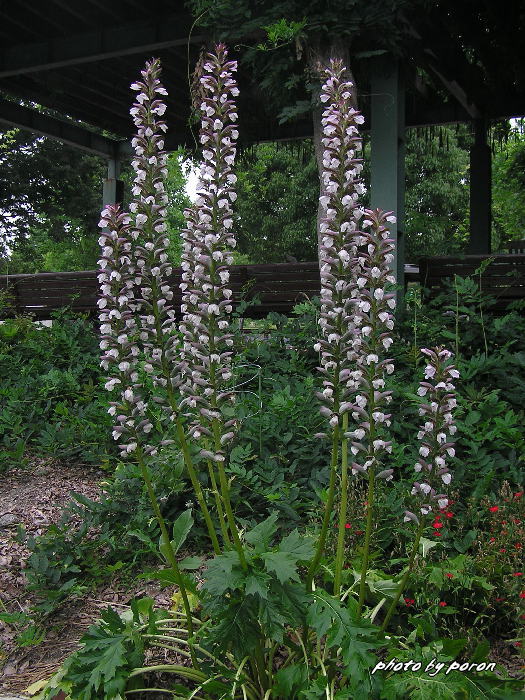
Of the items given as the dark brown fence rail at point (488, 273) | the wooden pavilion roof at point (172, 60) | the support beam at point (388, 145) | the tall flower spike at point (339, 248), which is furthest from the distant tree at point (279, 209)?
the tall flower spike at point (339, 248)

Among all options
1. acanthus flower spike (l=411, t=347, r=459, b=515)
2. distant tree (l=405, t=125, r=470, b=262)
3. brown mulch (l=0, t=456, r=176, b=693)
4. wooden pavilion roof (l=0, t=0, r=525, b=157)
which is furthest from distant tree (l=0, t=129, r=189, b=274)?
acanthus flower spike (l=411, t=347, r=459, b=515)

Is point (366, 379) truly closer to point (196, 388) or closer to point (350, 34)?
point (196, 388)

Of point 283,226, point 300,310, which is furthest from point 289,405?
point 283,226

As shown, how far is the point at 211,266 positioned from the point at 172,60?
9.39 meters

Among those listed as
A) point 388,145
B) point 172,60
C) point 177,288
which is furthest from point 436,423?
point 172,60

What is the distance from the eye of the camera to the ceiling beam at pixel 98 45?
8.96 metres

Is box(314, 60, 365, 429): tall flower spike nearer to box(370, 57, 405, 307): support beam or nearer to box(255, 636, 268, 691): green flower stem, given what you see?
box(255, 636, 268, 691): green flower stem

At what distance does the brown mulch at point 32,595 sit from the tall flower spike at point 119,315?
4.44ft

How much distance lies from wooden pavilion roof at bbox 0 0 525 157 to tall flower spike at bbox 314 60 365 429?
5777 millimetres

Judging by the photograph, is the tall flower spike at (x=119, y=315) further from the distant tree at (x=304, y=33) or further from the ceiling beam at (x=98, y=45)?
the ceiling beam at (x=98, y=45)

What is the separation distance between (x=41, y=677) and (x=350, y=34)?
20.5ft

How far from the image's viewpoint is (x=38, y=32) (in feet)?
31.6

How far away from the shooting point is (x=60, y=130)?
13625 mm

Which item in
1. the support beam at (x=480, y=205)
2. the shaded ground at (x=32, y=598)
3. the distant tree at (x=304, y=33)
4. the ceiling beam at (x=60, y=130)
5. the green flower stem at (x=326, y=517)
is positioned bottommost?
the shaded ground at (x=32, y=598)
